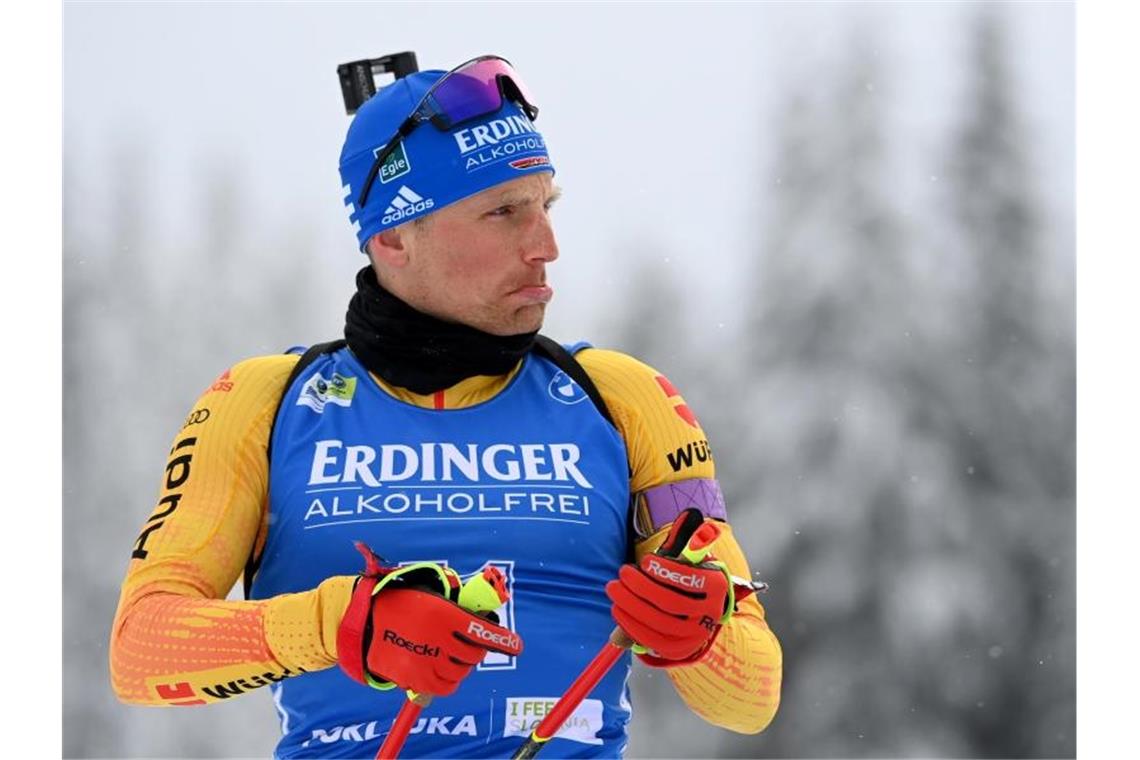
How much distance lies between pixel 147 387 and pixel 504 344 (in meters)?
5.82

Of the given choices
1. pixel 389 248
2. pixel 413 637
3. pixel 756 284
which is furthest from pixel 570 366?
pixel 756 284

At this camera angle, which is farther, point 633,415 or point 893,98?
point 893,98

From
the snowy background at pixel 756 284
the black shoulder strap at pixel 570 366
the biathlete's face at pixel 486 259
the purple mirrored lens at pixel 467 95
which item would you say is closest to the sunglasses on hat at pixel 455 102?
the purple mirrored lens at pixel 467 95

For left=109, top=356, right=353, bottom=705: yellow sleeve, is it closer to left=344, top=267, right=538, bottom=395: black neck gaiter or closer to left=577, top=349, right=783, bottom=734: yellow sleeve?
left=344, top=267, right=538, bottom=395: black neck gaiter

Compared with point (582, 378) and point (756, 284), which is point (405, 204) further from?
point (756, 284)

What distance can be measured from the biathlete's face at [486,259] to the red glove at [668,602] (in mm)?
607

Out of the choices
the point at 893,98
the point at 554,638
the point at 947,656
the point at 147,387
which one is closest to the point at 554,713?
the point at 554,638

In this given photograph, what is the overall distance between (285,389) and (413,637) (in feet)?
2.30

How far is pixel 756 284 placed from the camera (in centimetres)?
886

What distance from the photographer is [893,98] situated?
939 centimetres
